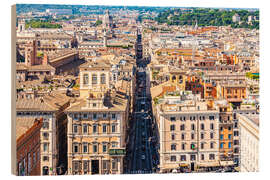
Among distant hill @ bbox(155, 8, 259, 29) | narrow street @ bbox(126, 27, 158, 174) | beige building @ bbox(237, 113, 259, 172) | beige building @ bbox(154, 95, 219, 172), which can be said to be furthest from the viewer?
distant hill @ bbox(155, 8, 259, 29)

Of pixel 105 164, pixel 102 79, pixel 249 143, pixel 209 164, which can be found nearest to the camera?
pixel 249 143

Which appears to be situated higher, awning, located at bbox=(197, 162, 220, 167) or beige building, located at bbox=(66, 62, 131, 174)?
beige building, located at bbox=(66, 62, 131, 174)

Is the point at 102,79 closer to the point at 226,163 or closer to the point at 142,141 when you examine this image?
the point at 142,141

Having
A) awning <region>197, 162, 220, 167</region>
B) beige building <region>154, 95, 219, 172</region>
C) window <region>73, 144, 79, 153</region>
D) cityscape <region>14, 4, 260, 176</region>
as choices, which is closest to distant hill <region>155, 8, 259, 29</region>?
cityscape <region>14, 4, 260, 176</region>

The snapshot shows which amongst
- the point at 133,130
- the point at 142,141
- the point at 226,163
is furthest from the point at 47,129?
the point at 226,163

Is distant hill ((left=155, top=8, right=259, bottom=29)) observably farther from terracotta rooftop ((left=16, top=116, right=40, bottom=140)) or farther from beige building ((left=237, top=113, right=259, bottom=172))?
terracotta rooftop ((left=16, top=116, right=40, bottom=140))
